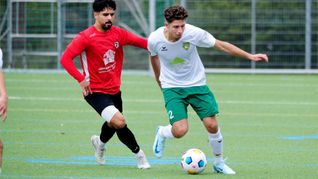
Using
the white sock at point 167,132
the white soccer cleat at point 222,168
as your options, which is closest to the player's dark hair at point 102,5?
the white sock at point 167,132

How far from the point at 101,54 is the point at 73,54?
30 cm

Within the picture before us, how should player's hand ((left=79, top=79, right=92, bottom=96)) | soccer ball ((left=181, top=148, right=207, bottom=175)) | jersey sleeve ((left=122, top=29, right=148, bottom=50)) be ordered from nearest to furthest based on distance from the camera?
soccer ball ((left=181, top=148, right=207, bottom=175)) < player's hand ((left=79, top=79, right=92, bottom=96)) < jersey sleeve ((left=122, top=29, right=148, bottom=50))

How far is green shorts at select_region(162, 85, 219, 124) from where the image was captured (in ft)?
33.8

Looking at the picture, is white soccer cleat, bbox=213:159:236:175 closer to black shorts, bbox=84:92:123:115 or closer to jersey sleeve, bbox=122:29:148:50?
black shorts, bbox=84:92:123:115

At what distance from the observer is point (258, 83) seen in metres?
23.0

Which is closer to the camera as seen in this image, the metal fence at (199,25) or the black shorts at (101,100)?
the black shorts at (101,100)

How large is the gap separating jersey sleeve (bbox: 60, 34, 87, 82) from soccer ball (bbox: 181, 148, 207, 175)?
141cm

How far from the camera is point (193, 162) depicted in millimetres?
9945

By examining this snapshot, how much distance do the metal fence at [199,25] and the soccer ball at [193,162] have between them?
15156 mm

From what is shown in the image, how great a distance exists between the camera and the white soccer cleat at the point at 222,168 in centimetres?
1002

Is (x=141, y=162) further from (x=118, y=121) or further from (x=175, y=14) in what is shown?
(x=175, y=14)

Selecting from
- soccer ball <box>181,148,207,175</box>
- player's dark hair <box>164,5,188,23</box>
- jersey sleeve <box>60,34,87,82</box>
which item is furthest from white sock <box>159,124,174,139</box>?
player's dark hair <box>164,5,188,23</box>

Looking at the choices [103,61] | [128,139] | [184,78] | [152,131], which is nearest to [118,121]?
[128,139]

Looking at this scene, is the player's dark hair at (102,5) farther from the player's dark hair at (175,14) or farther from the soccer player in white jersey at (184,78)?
the player's dark hair at (175,14)
